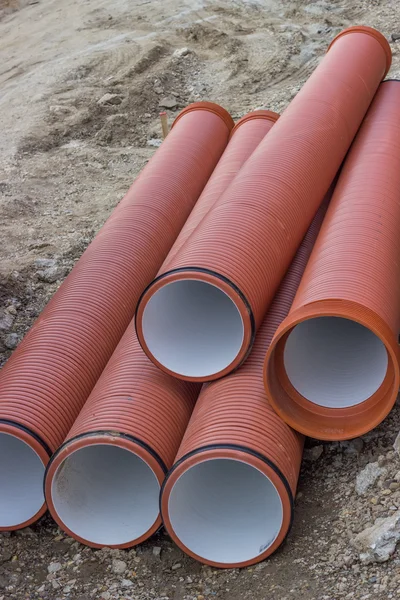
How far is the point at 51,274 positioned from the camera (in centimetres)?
620

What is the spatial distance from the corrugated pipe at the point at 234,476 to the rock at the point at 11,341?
2.11m

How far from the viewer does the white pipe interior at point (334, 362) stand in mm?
3783

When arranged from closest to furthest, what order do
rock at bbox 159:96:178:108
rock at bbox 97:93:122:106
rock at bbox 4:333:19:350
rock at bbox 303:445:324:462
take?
rock at bbox 303:445:324:462, rock at bbox 4:333:19:350, rock at bbox 97:93:122:106, rock at bbox 159:96:178:108

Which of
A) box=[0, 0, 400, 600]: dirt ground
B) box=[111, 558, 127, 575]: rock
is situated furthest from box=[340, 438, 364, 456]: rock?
box=[111, 558, 127, 575]: rock

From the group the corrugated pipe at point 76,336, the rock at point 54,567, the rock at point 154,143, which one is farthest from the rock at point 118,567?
the rock at point 154,143

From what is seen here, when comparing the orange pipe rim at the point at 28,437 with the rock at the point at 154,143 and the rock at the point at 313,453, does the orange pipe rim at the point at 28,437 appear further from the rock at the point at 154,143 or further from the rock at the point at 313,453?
the rock at the point at 154,143

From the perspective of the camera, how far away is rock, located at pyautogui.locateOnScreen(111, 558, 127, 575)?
366cm

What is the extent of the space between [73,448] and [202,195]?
2.84 metres

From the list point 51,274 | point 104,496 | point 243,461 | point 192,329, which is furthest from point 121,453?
point 51,274

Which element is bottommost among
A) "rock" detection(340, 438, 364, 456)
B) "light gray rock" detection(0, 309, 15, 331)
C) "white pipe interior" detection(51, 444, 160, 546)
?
"rock" detection(340, 438, 364, 456)

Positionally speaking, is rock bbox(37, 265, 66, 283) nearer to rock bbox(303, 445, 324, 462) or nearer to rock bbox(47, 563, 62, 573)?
rock bbox(47, 563, 62, 573)

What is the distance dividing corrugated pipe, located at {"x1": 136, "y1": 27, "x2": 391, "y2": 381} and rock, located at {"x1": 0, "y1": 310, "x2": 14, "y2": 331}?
1927 mm

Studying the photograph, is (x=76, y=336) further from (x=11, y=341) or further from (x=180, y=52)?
(x=180, y=52)

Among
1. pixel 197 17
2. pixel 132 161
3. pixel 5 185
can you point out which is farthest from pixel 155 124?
pixel 197 17
